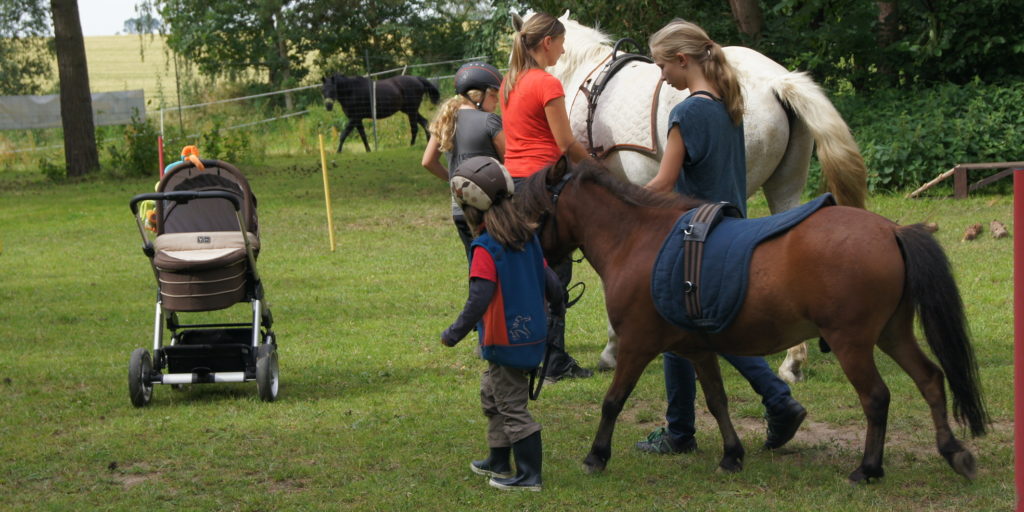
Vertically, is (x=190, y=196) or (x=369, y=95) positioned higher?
(x=369, y=95)

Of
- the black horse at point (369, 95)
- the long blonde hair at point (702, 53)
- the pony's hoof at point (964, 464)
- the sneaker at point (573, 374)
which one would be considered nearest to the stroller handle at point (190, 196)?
the sneaker at point (573, 374)

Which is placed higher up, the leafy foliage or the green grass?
the leafy foliage

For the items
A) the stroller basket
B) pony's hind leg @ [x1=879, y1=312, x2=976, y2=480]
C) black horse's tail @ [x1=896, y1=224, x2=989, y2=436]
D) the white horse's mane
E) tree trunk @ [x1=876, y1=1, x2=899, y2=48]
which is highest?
tree trunk @ [x1=876, y1=1, x2=899, y2=48]

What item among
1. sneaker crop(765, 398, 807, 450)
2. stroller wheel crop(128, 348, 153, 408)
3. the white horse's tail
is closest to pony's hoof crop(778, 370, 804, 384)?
the white horse's tail

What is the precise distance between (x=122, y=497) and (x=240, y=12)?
3689cm

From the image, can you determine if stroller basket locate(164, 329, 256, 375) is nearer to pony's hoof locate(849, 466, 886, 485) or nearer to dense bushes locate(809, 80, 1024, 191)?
pony's hoof locate(849, 466, 886, 485)

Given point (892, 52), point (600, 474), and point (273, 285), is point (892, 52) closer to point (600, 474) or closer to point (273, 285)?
point (273, 285)

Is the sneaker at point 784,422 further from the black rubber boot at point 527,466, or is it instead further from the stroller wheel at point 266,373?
the stroller wheel at point 266,373

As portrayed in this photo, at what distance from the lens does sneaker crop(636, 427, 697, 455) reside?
5.26 m

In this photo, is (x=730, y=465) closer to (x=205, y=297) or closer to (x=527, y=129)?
(x=527, y=129)

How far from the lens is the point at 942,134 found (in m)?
14.5

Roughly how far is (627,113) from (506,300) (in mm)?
2930

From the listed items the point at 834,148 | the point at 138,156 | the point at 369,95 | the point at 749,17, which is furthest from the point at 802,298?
the point at 369,95

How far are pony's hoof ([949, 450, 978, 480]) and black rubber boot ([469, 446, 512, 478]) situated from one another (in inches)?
73.6
